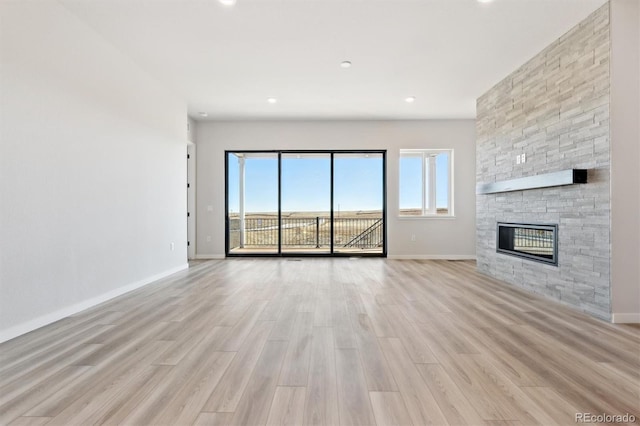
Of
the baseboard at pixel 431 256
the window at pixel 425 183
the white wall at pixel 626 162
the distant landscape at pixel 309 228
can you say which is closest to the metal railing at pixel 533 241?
the white wall at pixel 626 162

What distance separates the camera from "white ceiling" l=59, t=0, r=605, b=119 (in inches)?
116

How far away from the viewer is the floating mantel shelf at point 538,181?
3.06 meters

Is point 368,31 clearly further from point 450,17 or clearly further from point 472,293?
point 472,293

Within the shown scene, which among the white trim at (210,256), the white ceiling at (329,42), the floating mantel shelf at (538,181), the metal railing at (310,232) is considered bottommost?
the white trim at (210,256)

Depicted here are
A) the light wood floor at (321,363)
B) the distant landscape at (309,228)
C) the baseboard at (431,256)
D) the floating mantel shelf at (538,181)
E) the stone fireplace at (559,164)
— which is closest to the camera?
the light wood floor at (321,363)

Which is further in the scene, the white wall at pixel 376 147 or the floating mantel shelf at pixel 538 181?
the white wall at pixel 376 147

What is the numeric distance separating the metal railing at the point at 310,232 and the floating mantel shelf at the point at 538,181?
281cm

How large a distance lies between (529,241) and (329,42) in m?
3.46

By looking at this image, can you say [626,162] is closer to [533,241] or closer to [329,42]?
[533,241]

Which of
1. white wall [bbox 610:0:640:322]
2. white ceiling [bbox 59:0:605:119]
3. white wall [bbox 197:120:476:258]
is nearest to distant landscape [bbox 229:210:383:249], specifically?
white wall [bbox 197:120:476:258]

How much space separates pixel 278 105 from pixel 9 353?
4.76 meters

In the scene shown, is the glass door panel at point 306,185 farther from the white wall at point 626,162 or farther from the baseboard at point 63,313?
the white wall at point 626,162

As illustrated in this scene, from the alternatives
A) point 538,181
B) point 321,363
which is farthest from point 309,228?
point 321,363

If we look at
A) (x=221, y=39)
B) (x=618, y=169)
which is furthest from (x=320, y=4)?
(x=618, y=169)
